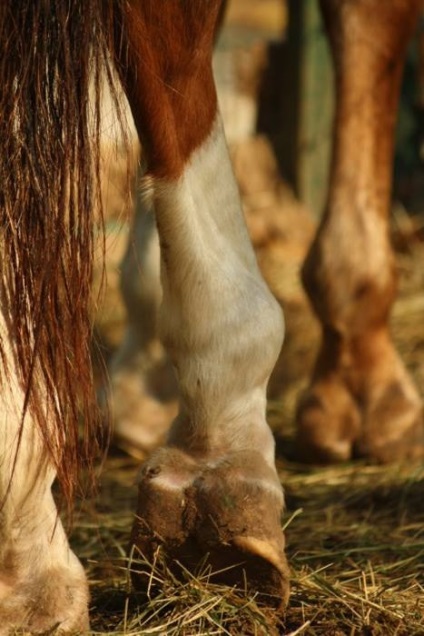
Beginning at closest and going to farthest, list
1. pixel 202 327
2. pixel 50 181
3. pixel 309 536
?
1. pixel 50 181
2. pixel 202 327
3. pixel 309 536

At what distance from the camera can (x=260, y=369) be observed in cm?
184

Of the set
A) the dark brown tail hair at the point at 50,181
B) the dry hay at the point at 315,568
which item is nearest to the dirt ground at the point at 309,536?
the dry hay at the point at 315,568

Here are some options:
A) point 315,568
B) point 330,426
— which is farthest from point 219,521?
point 330,426

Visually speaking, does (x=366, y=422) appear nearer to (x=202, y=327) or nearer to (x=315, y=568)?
(x=315, y=568)

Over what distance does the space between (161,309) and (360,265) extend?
2.71ft

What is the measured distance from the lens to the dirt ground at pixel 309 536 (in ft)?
5.71

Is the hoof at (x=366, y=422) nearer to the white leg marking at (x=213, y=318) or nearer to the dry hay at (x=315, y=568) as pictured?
the dry hay at (x=315, y=568)

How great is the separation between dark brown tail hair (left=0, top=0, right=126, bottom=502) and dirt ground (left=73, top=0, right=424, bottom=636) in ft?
0.35

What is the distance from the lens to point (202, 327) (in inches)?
71.3

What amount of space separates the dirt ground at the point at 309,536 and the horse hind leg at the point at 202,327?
2.3 inches

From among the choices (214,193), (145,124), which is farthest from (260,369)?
(145,124)

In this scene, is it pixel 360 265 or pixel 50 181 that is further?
pixel 360 265

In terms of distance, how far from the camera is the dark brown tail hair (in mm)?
1537

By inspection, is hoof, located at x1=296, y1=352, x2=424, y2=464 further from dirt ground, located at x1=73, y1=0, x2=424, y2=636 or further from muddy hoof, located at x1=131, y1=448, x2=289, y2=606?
muddy hoof, located at x1=131, y1=448, x2=289, y2=606
